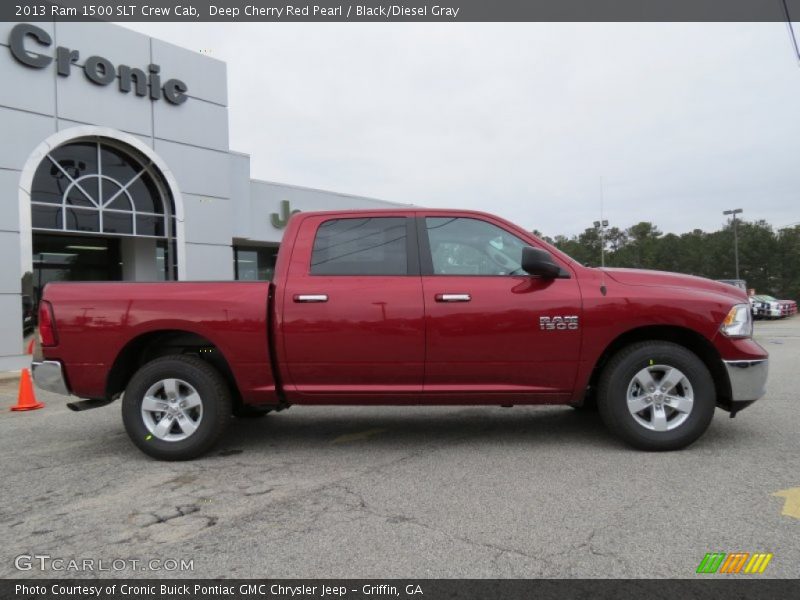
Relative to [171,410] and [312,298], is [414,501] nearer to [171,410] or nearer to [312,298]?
[312,298]

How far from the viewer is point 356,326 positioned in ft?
14.2

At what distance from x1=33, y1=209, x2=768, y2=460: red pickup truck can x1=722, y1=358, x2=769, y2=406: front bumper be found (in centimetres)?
1

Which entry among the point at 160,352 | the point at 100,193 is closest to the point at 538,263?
the point at 160,352

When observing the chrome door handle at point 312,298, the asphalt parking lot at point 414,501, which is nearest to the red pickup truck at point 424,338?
the chrome door handle at point 312,298

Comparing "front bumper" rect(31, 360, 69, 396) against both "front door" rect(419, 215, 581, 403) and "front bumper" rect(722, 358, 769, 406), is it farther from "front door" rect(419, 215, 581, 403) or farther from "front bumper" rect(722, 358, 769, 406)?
"front bumper" rect(722, 358, 769, 406)

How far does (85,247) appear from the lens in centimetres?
1578

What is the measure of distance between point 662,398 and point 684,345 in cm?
60

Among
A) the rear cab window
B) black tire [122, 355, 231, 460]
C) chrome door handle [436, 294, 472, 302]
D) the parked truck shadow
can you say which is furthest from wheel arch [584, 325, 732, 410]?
black tire [122, 355, 231, 460]

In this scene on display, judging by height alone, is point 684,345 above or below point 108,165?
below

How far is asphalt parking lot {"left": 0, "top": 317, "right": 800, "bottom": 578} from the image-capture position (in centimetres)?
274

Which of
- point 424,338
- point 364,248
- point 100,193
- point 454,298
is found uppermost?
point 100,193

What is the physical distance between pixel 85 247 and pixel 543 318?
50.2ft

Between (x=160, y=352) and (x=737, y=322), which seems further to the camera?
(x=160, y=352)
